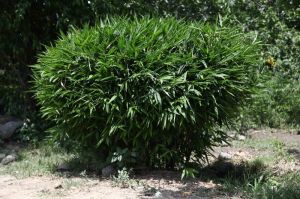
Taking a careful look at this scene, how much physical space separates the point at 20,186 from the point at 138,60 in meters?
2.01

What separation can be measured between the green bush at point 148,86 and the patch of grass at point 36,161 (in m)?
0.67

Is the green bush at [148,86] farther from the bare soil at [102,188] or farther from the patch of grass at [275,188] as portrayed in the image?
the patch of grass at [275,188]

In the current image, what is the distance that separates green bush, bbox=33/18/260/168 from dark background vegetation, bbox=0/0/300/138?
1.84 metres

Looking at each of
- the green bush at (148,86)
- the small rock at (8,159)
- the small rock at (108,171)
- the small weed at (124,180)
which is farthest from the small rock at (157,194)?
the small rock at (8,159)

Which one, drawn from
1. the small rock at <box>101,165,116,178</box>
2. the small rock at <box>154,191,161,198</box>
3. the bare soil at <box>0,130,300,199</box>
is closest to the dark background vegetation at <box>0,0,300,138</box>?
the bare soil at <box>0,130,300,199</box>

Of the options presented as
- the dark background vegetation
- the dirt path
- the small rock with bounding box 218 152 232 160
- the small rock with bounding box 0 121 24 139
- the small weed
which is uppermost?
the dark background vegetation

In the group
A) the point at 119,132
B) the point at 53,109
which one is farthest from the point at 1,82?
the point at 119,132

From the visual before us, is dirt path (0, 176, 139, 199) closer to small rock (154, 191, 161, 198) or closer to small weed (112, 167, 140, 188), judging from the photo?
small weed (112, 167, 140, 188)

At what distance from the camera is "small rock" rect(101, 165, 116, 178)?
669 centimetres

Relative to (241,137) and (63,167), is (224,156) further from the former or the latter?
(63,167)

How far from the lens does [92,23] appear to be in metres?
9.51

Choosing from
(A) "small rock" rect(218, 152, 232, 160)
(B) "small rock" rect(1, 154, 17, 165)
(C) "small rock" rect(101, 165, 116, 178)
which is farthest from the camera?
(B) "small rock" rect(1, 154, 17, 165)

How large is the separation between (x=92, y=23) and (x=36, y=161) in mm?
2785

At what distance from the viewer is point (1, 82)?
33.4 ft
